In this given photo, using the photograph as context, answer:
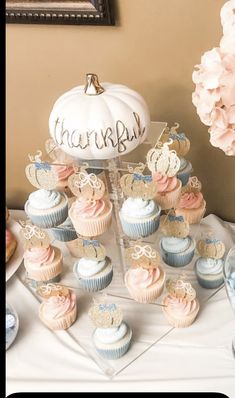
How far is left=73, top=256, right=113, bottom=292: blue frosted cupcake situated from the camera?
3.49 ft

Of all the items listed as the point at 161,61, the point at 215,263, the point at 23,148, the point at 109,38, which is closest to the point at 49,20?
the point at 109,38

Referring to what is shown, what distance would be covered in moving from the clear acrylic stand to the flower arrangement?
0.71 ft

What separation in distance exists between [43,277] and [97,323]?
182mm

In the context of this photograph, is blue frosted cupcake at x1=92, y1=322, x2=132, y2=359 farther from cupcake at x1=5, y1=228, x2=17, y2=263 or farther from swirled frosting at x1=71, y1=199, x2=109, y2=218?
cupcake at x1=5, y1=228, x2=17, y2=263

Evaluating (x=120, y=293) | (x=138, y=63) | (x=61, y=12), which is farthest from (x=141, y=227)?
(x=61, y=12)

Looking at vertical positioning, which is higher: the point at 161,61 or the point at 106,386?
the point at 161,61

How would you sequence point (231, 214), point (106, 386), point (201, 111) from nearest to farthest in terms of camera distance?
point (201, 111), point (106, 386), point (231, 214)

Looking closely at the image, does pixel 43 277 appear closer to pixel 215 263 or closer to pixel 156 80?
pixel 215 263

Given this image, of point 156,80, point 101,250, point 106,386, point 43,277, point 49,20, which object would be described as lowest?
point 106,386

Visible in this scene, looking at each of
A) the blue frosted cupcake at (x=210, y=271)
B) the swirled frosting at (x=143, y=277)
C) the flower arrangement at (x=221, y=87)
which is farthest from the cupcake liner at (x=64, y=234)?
the flower arrangement at (x=221, y=87)

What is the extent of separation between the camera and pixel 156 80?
47.3 inches

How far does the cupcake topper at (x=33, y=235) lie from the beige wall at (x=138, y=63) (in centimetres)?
38

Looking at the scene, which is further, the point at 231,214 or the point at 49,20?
the point at 231,214

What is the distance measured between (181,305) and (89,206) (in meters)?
0.31
